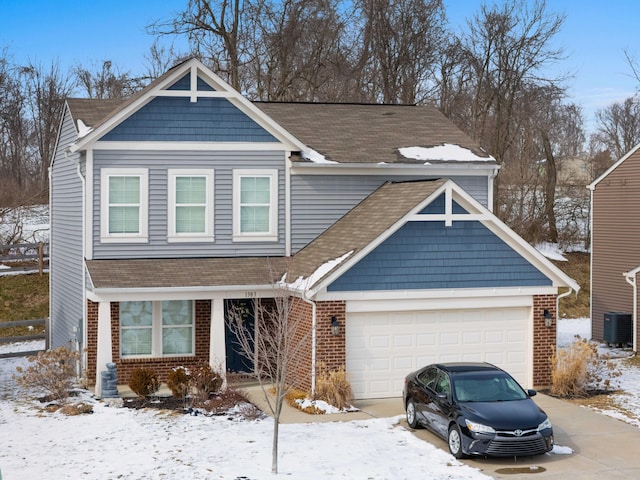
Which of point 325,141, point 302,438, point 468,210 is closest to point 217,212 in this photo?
point 325,141

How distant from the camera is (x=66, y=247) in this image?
2569 cm

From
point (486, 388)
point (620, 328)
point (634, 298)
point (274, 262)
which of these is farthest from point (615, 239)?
point (486, 388)

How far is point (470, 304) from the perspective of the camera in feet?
69.3

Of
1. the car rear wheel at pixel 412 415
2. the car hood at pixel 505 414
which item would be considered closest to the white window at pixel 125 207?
the car rear wheel at pixel 412 415

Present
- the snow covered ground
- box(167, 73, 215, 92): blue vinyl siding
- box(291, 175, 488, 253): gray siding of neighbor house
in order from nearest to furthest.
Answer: the snow covered ground → box(167, 73, 215, 92): blue vinyl siding → box(291, 175, 488, 253): gray siding of neighbor house

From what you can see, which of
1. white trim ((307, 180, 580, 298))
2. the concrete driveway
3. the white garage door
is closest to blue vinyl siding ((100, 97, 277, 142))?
white trim ((307, 180, 580, 298))

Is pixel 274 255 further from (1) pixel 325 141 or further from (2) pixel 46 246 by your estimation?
(2) pixel 46 246

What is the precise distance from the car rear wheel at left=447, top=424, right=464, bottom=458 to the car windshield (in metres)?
0.56

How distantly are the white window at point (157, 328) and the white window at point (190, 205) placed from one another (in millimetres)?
1707

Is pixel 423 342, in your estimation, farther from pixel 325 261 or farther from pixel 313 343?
pixel 325 261

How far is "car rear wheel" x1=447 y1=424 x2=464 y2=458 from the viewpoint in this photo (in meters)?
15.2

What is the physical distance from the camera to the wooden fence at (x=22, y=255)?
36656 mm

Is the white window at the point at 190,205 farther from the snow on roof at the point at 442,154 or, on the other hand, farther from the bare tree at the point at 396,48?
the bare tree at the point at 396,48

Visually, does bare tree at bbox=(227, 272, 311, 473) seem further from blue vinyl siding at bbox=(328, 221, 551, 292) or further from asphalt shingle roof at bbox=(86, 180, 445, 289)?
blue vinyl siding at bbox=(328, 221, 551, 292)
